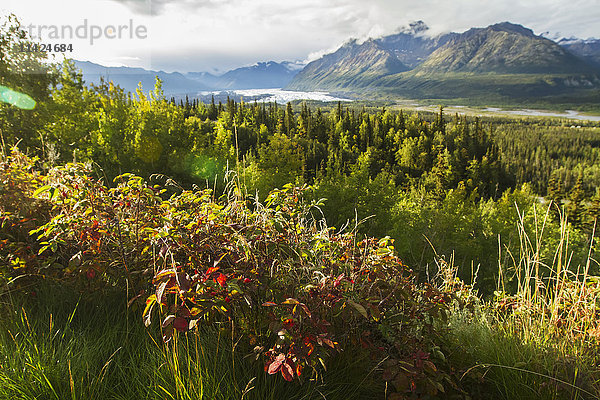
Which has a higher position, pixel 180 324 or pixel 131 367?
pixel 180 324

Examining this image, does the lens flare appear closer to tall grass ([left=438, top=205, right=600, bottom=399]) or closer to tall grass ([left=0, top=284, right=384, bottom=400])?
tall grass ([left=0, top=284, right=384, bottom=400])

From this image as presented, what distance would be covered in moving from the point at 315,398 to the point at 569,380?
1.61 metres

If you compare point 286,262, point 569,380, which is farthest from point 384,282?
point 569,380

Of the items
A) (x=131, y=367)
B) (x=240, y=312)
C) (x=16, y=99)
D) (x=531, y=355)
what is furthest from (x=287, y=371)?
(x=16, y=99)

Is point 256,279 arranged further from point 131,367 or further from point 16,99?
point 16,99

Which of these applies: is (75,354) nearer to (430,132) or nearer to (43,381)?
(43,381)

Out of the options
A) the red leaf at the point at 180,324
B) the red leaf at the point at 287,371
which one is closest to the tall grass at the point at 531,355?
the red leaf at the point at 287,371

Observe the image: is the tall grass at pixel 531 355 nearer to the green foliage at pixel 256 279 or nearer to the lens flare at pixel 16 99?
the green foliage at pixel 256 279

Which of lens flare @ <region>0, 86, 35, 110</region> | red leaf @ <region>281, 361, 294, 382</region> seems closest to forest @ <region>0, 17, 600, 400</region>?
red leaf @ <region>281, 361, 294, 382</region>

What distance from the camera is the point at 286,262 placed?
2242 mm

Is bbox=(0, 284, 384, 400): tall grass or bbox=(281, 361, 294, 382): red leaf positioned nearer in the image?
bbox=(281, 361, 294, 382): red leaf

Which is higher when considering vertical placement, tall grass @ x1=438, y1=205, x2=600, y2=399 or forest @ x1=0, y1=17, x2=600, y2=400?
forest @ x1=0, y1=17, x2=600, y2=400

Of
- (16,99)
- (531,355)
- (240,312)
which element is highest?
(16,99)

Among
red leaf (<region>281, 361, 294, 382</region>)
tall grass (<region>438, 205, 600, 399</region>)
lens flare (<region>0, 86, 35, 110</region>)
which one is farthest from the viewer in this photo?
lens flare (<region>0, 86, 35, 110</region>)
